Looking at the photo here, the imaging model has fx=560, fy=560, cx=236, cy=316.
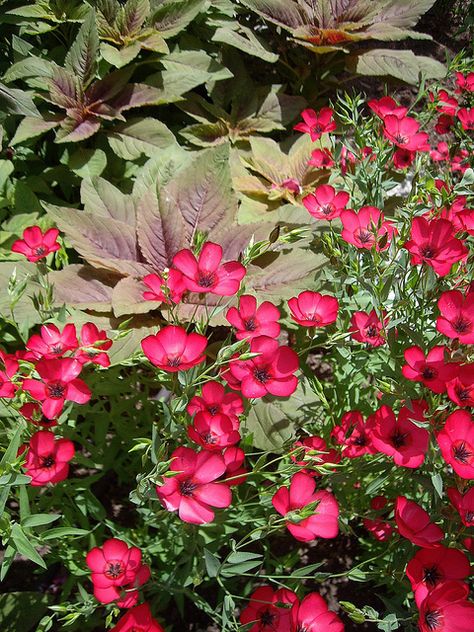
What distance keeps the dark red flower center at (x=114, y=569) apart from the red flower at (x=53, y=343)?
404 millimetres

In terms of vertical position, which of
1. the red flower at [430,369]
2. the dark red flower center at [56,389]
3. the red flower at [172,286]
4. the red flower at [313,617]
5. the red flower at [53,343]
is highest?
the red flower at [172,286]

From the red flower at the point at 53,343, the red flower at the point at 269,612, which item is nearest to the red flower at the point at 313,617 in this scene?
the red flower at the point at 269,612

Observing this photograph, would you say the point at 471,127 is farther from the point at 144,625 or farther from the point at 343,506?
the point at 144,625

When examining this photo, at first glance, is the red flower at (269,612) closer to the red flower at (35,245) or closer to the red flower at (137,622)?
the red flower at (137,622)

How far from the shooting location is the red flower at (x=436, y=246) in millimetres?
1106

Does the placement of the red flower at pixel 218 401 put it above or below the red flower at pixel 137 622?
above

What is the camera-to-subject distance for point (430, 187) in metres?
1.44

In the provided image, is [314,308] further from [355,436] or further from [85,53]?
[85,53]

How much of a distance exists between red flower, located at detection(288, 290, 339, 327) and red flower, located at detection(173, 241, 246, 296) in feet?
0.50

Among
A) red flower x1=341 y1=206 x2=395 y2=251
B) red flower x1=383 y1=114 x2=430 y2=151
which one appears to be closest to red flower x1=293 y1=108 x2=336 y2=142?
red flower x1=383 y1=114 x2=430 y2=151

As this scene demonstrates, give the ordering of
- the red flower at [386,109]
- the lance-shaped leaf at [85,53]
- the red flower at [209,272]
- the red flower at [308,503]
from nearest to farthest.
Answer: the red flower at [308,503] < the red flower at [209,272] < the red flower at [386,109] < the lance-shaped leaf at [85,53]

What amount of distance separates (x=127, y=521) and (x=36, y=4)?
6.12ft

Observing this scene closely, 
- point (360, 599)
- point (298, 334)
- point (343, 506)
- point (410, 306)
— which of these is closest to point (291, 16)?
point (298, 334)

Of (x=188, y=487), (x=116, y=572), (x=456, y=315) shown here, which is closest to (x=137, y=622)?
(x=116, y=572)
